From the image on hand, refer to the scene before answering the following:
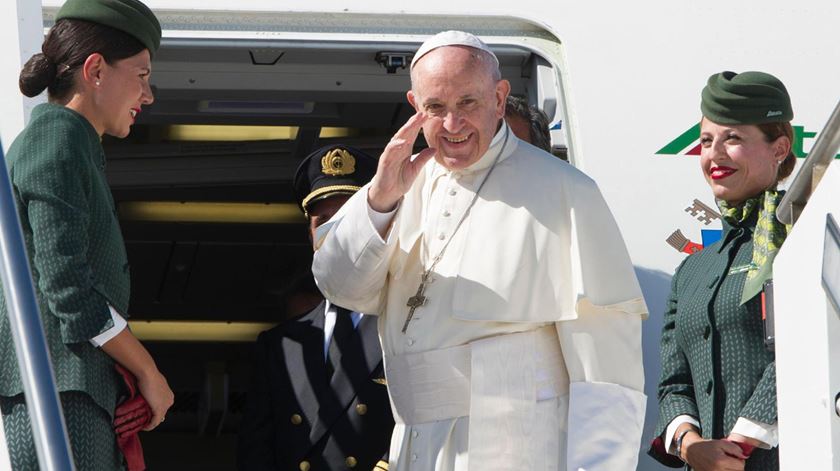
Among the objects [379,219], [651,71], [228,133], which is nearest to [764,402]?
[379,219]

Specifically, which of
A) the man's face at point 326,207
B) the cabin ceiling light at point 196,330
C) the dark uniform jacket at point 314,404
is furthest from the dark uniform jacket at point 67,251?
the cabin ceiling light at point 196,330

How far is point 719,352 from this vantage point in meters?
3.44

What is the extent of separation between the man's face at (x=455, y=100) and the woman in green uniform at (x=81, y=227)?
64 cm

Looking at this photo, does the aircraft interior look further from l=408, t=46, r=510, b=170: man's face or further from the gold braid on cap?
l=408, t=46, r=510, b=170: man's face

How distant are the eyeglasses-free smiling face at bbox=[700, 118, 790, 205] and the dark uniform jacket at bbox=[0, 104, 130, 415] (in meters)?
1.45

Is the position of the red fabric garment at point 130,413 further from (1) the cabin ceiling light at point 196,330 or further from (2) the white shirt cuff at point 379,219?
(1) the cabin ceiling light at point 196,330

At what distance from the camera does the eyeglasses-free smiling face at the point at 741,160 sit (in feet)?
11.7

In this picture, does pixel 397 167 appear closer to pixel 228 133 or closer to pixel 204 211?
pixel 228 133

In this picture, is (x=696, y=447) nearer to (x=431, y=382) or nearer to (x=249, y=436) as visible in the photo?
(x=431, y=382)

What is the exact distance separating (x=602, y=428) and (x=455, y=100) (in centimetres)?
81

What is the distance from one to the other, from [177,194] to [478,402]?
12.4 feet

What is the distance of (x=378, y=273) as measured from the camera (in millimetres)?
3465

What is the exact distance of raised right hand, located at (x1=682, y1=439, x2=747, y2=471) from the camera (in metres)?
3.28

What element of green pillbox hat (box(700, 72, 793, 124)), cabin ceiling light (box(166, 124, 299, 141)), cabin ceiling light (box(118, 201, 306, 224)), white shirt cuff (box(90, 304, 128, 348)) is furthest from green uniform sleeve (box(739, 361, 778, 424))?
cabin ceiling light (box(118, 201, 306, 224))
